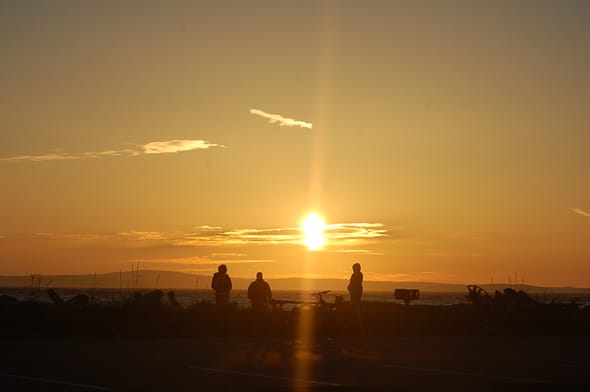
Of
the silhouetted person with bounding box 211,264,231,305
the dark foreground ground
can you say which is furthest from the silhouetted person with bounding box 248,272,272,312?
the dark foreground ground

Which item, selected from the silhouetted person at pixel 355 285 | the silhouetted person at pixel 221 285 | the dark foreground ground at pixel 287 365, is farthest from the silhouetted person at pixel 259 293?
the dark foreground ground at pixel 287 365

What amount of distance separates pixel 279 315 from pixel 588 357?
11.7m

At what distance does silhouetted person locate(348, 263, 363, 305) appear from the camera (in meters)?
27.6

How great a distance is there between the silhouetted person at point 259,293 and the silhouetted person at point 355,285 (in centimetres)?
353

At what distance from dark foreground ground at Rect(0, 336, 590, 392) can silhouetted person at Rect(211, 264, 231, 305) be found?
700 centimetres

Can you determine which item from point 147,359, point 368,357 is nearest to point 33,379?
point 147,359

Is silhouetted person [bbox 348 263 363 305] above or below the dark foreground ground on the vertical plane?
above

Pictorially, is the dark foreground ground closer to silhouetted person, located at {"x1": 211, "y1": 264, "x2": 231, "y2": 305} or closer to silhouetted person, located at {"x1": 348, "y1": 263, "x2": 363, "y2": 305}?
silhouetted person, located at {"x1": 348, "y1": 263, "x2": 363, "y2": 305}

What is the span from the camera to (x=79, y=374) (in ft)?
49.9

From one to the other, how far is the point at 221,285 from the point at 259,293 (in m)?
1.23

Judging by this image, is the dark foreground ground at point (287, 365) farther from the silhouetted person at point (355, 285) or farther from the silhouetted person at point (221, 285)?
the silhouetted person at point (221, 285)

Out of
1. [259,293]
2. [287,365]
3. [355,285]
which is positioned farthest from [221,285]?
[287,365]

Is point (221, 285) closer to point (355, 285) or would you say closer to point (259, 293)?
point (259, 293)

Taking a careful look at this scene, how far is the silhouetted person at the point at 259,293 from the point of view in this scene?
30.3 metres
